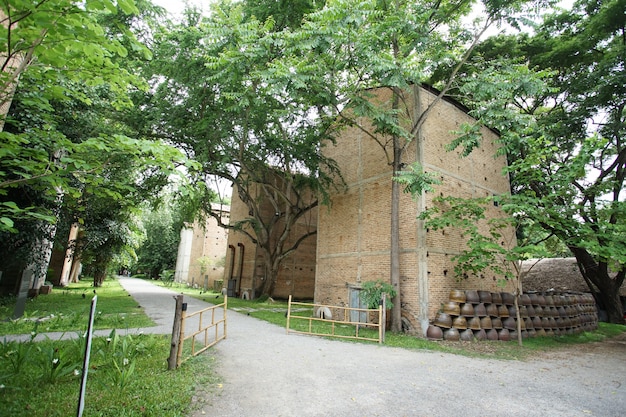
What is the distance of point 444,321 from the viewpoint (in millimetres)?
10180

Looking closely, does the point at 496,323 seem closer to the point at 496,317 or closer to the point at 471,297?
the point at 496,317

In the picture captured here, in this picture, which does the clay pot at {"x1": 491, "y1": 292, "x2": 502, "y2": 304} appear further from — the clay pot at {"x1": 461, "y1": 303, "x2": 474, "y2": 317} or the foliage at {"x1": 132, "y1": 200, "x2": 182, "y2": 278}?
the foliage at {"x1": 132, "y1": 200, "x2": 182, "y2": 278}

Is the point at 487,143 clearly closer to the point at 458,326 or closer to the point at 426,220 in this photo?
the point at 426,220


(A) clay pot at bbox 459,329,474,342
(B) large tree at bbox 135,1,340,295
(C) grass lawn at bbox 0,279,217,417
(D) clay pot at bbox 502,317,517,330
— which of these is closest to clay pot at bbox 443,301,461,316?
(A) clay pot at bbox 459,329,474,342

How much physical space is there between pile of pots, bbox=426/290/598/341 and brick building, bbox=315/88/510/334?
1.55 ft

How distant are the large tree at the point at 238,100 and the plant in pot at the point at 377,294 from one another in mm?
5306

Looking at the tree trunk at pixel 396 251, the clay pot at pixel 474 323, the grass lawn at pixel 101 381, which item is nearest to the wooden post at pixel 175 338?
the grass lawn at pixel 101 381

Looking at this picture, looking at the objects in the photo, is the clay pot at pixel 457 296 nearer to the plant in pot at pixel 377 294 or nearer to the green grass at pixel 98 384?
the plant in pot at pixel 377 294

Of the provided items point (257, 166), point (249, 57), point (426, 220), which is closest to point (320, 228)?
point (257, 166)

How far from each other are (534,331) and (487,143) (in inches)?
324

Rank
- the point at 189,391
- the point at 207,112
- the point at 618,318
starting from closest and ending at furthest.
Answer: the point at 189,391, the point at 207,112, the point at 618,318

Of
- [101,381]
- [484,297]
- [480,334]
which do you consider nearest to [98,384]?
[101,381]

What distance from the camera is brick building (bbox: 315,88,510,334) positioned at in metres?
10.9

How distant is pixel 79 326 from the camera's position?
26.9ft
